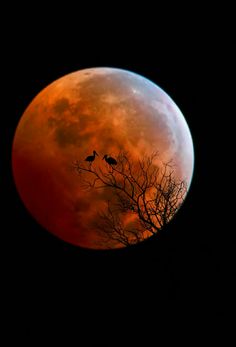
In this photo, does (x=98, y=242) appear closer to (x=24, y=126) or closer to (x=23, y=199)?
(x=23, y=199)

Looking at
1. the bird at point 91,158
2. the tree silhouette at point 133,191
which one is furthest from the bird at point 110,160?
the bird at point 91,158

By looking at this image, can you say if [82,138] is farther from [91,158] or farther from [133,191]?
[133,191]

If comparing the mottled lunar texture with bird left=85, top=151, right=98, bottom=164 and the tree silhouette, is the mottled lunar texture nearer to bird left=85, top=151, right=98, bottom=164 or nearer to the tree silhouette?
bird left=85, top=151, right=98, bottom=164

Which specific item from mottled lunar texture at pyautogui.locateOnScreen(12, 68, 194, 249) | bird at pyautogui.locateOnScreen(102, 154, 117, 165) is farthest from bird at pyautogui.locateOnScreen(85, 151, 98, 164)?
bird at pyautogui.locateOnScreen(102, 154, 117, 165)

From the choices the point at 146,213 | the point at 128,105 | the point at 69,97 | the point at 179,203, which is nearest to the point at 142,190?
the point at 146,213

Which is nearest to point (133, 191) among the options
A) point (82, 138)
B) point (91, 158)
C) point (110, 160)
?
point (110, 160)

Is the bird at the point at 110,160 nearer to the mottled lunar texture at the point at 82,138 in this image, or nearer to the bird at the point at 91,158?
the mottled lunar texture at the point at 82,138
